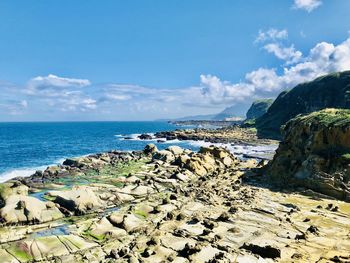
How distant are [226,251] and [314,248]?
6.53 m

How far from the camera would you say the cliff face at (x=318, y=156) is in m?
41.9

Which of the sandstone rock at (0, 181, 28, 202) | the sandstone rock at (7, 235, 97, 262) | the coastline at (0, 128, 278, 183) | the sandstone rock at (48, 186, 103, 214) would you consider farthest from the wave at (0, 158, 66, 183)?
the sandstone rock at (7, 235, 97, 262)

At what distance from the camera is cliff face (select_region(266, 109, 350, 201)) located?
41875mm

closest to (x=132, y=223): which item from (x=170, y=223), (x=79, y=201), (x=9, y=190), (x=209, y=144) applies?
(x=170, y=223)

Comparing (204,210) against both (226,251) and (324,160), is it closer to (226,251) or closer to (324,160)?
(226,251)

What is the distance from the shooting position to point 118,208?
121 ft

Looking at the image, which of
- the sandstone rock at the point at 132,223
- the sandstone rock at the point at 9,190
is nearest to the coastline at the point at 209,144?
the sandstone rock at the point at 9,190

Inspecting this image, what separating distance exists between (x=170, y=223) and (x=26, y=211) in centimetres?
1272

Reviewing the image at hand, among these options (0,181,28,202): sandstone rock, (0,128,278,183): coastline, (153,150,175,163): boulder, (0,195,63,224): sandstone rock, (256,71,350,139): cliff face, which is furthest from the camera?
(256,71,350,139): cliff face

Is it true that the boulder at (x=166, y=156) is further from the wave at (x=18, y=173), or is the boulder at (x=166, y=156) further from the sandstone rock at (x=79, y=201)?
the sandstone rock at (x=79, y=201)

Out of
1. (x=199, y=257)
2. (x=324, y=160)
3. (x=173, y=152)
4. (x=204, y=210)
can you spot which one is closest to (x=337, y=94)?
(x=173, y=152)

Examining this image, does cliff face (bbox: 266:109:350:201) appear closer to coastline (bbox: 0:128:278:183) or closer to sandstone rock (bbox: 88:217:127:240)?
sandstone rock (bbox: 88:217:127:240)

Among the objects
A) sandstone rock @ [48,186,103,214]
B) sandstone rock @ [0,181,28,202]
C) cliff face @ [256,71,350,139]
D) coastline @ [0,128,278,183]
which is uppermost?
cliff face @ [256,71,350,139]

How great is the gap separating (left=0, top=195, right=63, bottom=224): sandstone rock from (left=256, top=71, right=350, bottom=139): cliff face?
127 metres
